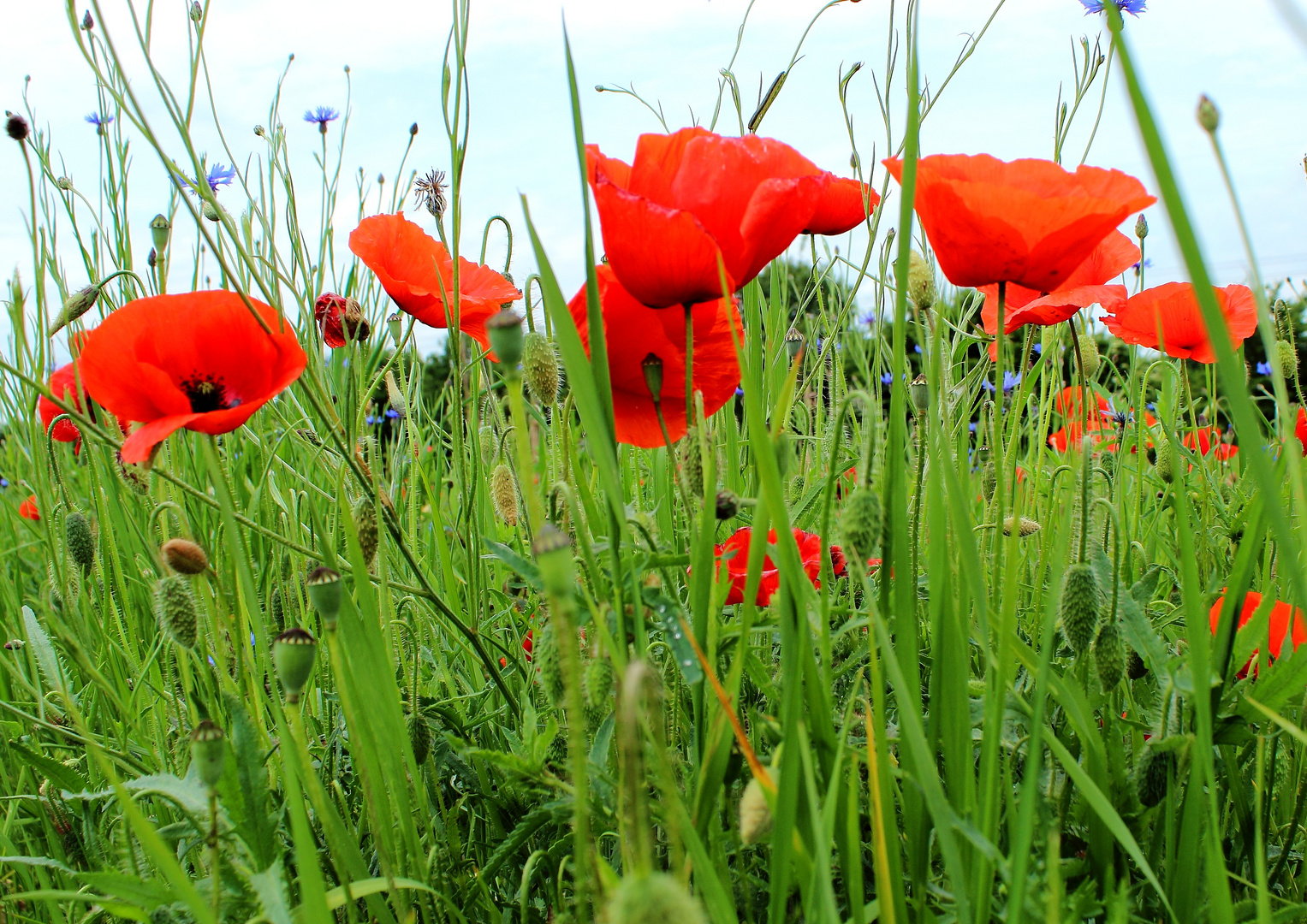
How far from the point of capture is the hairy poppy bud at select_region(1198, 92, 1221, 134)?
0.49 m

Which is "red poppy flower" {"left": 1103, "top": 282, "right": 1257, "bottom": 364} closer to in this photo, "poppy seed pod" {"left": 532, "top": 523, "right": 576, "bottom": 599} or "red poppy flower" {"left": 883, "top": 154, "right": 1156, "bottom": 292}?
"red poppy flower" {"left": 883, "top": 154, "right": 1156, "bottom": 292}

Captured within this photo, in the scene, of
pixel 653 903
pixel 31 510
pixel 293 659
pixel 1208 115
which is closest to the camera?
pixel 653 903

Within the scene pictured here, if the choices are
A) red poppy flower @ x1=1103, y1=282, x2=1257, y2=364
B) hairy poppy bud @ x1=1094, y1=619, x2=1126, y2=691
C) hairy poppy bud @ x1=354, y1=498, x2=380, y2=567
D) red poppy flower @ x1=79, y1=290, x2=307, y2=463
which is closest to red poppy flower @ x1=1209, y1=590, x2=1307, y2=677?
hairy poppy bud @ x1=1094, y1=619, x2=1126, y2=691

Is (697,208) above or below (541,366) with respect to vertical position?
above

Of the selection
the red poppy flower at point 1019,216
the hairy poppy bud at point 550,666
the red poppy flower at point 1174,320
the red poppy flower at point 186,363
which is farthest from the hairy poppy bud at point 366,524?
the red poppy flower at point 1174,320

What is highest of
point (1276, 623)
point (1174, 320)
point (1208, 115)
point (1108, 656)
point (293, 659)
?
point (1208, 115)

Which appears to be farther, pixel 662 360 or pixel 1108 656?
pixel 662 360

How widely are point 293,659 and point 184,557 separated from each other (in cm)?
29

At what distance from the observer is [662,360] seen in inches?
39.5

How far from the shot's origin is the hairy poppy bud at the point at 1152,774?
739 mm

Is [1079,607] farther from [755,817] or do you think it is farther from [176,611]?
[176,611]

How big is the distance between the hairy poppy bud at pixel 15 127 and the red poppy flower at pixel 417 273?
0.60 m

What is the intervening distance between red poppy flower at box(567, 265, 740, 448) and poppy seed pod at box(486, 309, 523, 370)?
0.42 m

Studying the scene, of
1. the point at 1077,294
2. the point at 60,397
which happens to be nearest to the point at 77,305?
the point at 60,397
